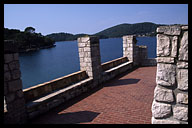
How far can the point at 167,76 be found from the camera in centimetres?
216

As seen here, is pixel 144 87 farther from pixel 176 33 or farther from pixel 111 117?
pixel 176 33

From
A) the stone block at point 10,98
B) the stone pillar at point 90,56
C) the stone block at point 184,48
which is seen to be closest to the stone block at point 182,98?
the stone block at point 184,48

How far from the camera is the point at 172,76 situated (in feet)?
7.00

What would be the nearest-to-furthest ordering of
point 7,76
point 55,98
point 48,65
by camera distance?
1. point 7,76
2. point 55,98
3. point 48,65

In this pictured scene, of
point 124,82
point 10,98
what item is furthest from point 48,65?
point 10,98

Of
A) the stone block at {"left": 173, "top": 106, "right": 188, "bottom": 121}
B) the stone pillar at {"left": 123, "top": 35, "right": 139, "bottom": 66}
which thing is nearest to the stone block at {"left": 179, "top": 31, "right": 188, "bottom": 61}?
the stone block at {"left": 173, "top": 106, "right": 188, "bottom": 121}

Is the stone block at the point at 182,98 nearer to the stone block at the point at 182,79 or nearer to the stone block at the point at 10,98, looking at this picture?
the stone block at the point at 182,79

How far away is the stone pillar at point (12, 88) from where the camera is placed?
3.57 meters

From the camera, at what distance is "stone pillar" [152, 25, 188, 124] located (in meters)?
2.05

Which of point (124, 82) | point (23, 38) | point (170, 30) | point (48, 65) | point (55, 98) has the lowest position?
point (48, 65)

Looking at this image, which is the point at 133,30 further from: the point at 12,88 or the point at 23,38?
the point at 12,88

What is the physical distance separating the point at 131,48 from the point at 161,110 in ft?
26.3

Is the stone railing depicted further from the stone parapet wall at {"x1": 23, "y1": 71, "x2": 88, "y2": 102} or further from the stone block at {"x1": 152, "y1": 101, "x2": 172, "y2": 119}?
the stone block at {"x1": 152, "y1": 101, "x2": 172, "y2": 119}
